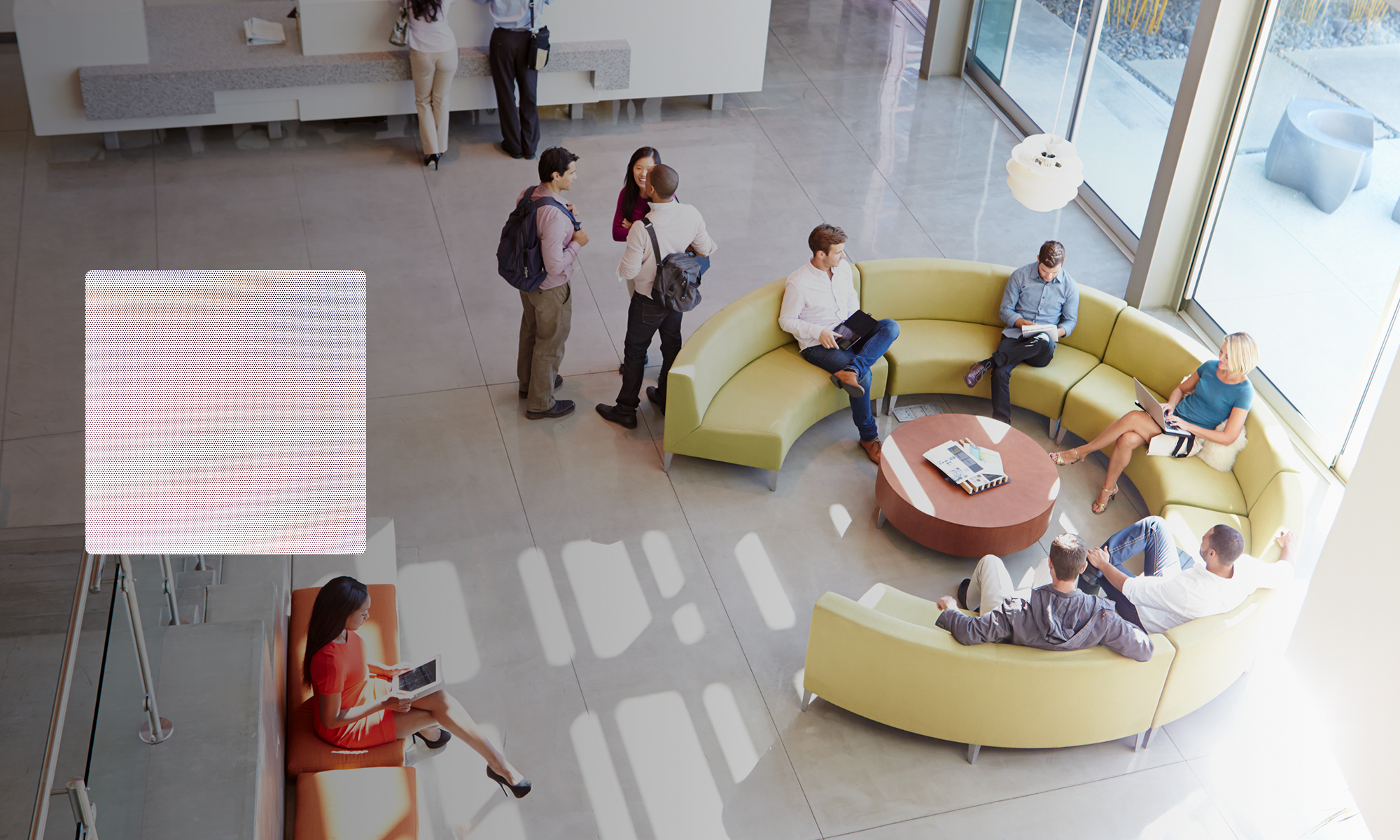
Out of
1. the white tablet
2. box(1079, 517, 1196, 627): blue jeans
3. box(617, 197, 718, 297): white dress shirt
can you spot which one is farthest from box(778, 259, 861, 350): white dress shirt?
the white tablet

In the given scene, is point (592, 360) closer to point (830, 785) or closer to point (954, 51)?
point (830, 785)

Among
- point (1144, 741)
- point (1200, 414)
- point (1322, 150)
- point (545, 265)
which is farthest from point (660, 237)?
point (1322, 150)

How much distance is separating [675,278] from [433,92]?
371 cm

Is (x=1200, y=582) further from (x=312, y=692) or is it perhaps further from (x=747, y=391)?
(x=312, y=692)

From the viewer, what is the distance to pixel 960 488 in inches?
239

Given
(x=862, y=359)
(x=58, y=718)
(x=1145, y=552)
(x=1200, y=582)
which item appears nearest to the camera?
(x=58, y=718)

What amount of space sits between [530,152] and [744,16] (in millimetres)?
2160

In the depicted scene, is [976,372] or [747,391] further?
[976,372]

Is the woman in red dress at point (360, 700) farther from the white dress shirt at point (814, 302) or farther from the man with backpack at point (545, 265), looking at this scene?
the white dress shirt at point (814, 302)

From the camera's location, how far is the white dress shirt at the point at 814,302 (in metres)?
6.71

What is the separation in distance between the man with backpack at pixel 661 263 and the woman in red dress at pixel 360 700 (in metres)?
2.38

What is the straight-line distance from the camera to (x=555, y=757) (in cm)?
509

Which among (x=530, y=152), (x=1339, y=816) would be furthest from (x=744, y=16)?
(x=1339, y=816)

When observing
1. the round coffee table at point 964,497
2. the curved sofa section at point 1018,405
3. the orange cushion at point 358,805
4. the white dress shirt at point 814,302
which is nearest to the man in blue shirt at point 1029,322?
the curved sofa section at point 1018,405
